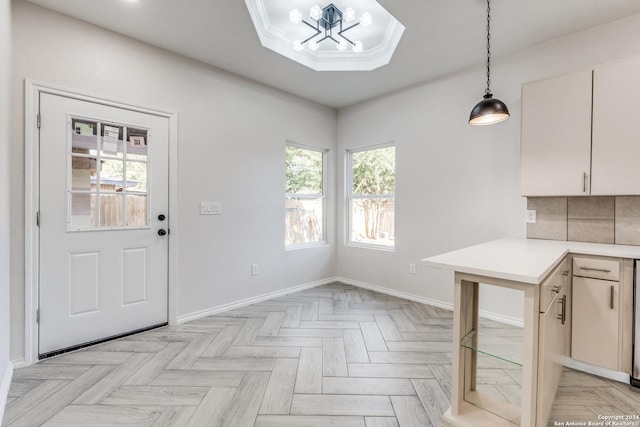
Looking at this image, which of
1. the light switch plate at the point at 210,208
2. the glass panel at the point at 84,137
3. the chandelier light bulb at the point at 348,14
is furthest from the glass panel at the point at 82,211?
the chandelier light bulb at the point at 348,14

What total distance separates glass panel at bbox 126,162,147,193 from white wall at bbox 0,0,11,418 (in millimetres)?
769

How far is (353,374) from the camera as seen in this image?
2088mm

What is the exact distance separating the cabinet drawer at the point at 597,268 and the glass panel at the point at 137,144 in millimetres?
3627

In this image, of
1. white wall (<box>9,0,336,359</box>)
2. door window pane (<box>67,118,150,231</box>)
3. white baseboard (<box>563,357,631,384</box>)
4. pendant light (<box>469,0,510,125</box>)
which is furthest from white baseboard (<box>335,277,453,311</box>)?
door window pane (<box>67,118,150,231</box>)

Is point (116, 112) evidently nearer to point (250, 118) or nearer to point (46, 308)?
point (250, 118)

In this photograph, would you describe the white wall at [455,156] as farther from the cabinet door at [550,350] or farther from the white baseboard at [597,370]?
the cabinet door at [550,350]

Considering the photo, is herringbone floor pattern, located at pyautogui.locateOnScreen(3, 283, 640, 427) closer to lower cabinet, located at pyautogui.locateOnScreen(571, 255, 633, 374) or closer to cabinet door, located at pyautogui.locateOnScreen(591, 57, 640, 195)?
lower cabinet, located at pyautogui.locateOnScreen(571, 255, 633, 374)

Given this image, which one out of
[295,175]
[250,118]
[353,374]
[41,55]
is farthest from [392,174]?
[41,55]

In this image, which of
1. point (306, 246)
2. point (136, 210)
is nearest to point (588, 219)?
point (306, 246)

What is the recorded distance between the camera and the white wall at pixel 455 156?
263 centimetres

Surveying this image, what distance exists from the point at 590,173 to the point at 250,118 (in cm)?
329

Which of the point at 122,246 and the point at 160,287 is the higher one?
the point at 122,246

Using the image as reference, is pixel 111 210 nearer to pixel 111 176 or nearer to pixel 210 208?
pixel 111 176

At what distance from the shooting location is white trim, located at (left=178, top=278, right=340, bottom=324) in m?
3.05
